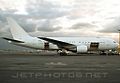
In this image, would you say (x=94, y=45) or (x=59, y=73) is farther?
(x=94, y=45)

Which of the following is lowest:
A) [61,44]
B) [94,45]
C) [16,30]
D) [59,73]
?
[59,73]

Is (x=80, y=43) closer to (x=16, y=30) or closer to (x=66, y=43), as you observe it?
(x=66, y=43)

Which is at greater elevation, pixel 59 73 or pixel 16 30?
pixel 16 30

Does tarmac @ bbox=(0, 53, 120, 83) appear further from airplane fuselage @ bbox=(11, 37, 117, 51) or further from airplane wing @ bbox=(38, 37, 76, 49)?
airplane fuselage @ bbox=(11, 37, 117, 51)

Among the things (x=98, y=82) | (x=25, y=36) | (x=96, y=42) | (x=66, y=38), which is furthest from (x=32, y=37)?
(x=98, y=82)

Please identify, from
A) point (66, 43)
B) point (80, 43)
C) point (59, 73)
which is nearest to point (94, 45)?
point (80, 43)

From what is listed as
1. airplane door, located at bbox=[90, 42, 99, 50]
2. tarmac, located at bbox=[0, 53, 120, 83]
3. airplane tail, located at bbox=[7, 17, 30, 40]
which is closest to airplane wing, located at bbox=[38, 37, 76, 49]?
airplane door, located at bbox=[90, 42, 99, 50]

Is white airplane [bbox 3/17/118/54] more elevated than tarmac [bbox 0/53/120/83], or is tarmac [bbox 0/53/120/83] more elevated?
white airplane [bbox 3/17/118/54]

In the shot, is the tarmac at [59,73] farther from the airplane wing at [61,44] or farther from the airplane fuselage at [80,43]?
the airplane fuselage at [80,43]

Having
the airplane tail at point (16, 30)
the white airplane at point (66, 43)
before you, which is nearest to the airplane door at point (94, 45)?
the white airplane at point (66, 43)

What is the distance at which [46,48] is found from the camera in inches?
2098

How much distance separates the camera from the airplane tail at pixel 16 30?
182 ft

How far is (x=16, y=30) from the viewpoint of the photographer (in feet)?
186

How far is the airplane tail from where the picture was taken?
182 feet
